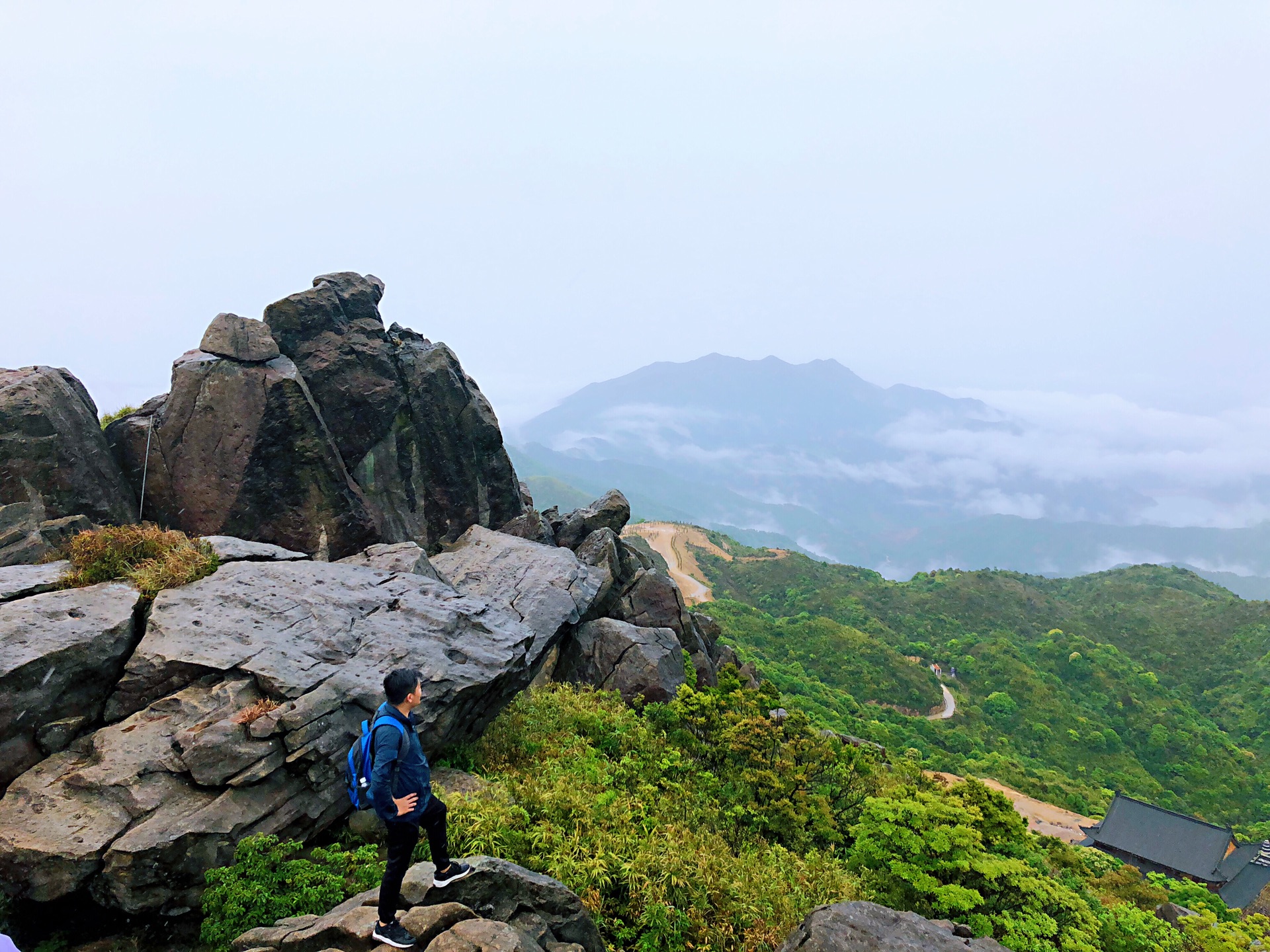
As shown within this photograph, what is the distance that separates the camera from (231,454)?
58.3 ft

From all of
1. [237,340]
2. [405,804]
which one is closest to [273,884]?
[405,804]

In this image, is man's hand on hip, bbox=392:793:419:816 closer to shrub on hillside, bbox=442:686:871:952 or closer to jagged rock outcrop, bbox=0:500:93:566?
shrub on hillside, bbox=442:686:871:952

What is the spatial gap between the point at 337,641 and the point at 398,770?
620 centimetres

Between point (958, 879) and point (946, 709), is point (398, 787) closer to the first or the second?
point (958, 879)

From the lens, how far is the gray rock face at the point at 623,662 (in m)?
19.7

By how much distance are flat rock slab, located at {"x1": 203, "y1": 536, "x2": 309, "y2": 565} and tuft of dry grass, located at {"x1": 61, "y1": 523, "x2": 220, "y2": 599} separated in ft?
2.07

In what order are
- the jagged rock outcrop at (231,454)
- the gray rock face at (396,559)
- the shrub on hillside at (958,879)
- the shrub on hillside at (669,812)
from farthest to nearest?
the jagged rock outcrop at (231,454) < the gray rock face at (396,559) < the shrub on hillside at (958,879) < the shrub on hillside at (669,812)

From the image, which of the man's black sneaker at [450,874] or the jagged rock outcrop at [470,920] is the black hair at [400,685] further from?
the jagged rock outcrop at [470,920]

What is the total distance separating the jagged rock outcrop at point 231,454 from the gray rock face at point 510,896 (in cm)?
1275

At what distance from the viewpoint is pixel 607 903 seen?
10.0m

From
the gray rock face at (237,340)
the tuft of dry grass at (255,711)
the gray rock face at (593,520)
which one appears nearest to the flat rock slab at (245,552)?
the tuft of dry grass at (255,711)

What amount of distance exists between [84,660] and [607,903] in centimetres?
969

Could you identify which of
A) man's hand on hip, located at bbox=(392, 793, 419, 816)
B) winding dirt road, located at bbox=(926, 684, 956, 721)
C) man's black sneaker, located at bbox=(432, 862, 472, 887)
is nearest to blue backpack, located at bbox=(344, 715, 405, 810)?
man's hand on hip, located at bbox=(392, 793, 419, 816)

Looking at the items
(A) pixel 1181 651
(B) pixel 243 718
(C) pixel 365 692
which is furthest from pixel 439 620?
(A) pixel 1181 651
